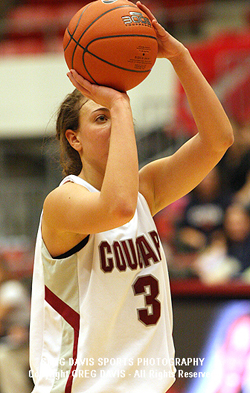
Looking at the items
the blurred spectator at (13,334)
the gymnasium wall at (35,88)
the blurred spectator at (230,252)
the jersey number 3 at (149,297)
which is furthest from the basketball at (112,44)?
the gymnasium wall at (35,88)

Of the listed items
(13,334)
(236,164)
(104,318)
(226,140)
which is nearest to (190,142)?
(226,140)

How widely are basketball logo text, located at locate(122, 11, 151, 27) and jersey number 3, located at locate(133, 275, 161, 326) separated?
95 cm

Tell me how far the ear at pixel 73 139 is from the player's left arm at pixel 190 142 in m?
0.33

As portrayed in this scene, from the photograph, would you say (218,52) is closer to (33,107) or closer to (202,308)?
(33,107)

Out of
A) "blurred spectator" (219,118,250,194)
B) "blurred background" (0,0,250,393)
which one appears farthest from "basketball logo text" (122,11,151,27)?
"blurred spectator" (219,118,250,194)

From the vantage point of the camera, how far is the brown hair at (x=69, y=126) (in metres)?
2.25

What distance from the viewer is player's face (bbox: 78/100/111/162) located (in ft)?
6.85

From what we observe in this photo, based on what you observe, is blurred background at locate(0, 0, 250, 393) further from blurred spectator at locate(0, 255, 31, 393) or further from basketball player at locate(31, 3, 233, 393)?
basketball player at locate(31, 3, 233, 393)

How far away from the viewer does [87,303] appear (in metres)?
2.05

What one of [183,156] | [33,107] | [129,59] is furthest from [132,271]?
[33,107]

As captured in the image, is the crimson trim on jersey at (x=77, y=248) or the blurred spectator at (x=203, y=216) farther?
the blurred spectator at (x=203, y=216)

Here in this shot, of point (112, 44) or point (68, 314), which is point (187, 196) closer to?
point (68, 314)

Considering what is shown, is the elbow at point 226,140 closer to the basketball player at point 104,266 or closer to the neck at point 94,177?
the basketball player at point 104,266

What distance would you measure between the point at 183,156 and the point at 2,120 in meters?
8.19
